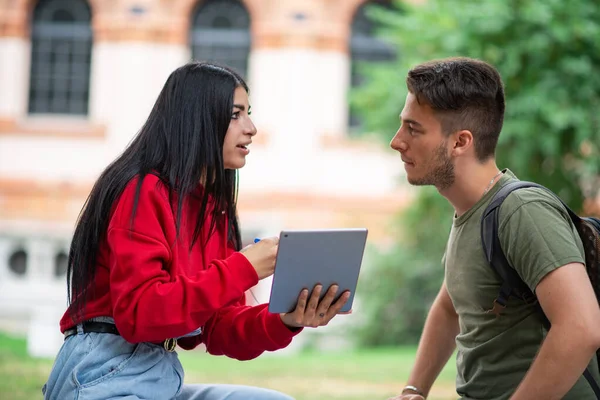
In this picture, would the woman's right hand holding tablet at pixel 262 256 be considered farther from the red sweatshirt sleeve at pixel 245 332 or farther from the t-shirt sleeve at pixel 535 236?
the t-shirt sleeve at pixel 535 236

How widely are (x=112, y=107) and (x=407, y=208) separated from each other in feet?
18.1

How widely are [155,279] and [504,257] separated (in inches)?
35.5

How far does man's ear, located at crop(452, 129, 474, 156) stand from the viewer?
2.60 m

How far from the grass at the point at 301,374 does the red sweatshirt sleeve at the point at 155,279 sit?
3768 mm

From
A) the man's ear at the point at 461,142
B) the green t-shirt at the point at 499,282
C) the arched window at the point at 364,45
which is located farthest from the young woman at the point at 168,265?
the arched window at the point at 364,45

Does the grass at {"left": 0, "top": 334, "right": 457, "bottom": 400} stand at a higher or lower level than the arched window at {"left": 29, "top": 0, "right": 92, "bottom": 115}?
lower

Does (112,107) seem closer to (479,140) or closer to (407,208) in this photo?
(407,208)

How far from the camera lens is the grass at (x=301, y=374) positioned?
6531mm

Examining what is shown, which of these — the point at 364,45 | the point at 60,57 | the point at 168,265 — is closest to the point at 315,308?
the point at 168,265

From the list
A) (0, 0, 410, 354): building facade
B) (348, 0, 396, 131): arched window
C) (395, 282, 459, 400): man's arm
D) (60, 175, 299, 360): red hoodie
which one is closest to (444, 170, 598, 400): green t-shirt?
(395, 282, 459, 400): man's arm

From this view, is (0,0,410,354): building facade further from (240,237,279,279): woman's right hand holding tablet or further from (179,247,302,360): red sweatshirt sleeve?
(240,237,279,279): woman's right hand holding tablet

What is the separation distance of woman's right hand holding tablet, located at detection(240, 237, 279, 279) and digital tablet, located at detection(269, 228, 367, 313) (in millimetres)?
34

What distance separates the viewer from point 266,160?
14102mm

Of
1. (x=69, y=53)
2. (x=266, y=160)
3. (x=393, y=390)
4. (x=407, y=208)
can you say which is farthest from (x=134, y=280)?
(x=69, y=53)
